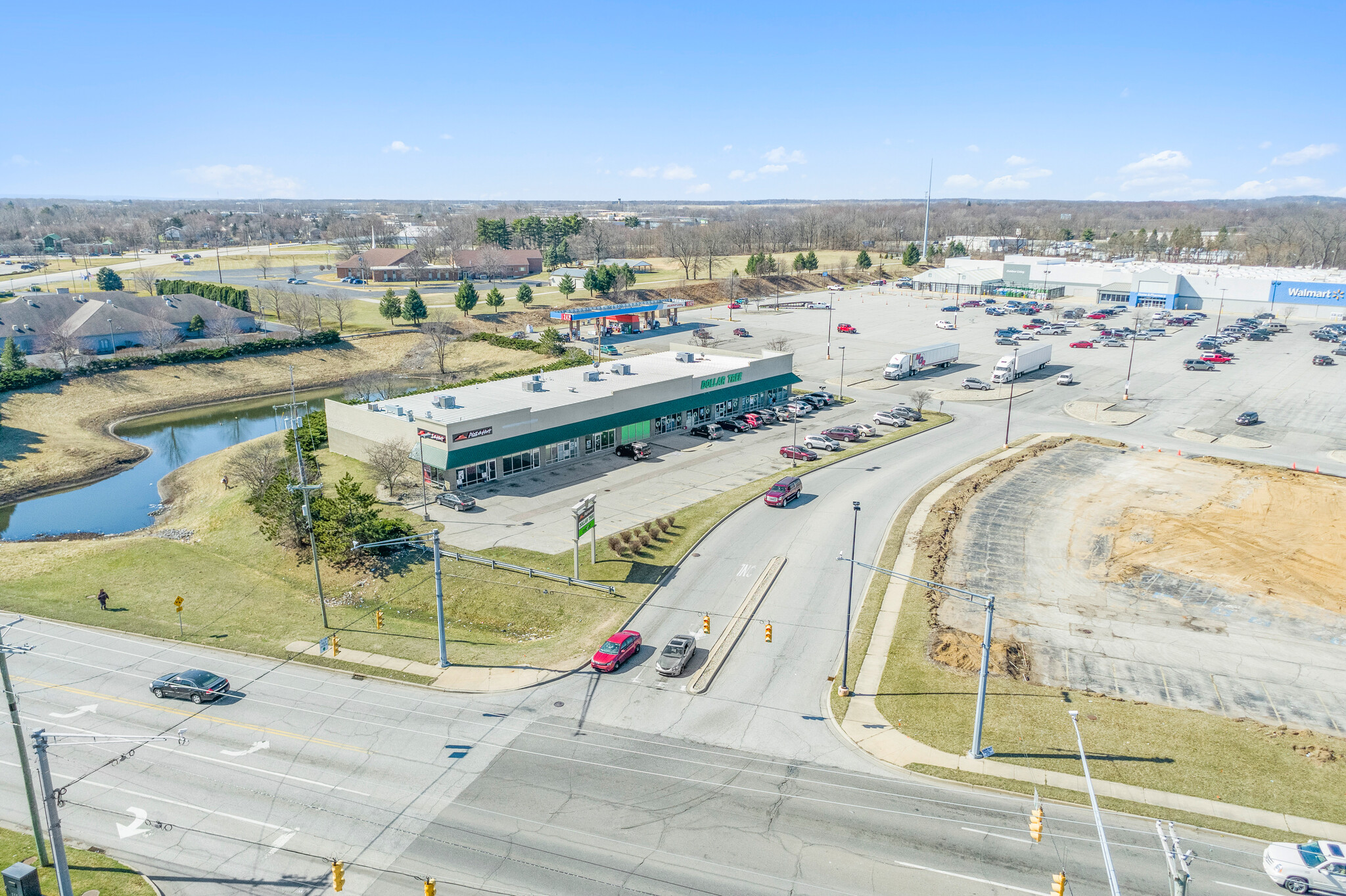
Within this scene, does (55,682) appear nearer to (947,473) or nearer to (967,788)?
(967,788)

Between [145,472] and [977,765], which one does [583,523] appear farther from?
[145,472]

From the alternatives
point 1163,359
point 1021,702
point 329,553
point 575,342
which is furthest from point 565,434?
point 1163,359

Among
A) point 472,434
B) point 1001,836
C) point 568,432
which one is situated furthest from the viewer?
point 568,432

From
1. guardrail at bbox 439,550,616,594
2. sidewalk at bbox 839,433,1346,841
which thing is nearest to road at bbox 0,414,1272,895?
sidewalk at bbox 839,433,1346,841

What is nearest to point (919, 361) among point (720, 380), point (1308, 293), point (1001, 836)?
point (720, 380)

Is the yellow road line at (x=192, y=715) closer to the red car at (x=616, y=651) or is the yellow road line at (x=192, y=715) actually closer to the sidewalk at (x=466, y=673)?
the sidewalk at (x=466, y=673)

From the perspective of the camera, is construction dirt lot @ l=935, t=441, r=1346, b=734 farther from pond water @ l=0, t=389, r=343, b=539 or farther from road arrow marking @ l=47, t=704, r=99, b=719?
pond water @ l=0, t=389, r=343, b=539
